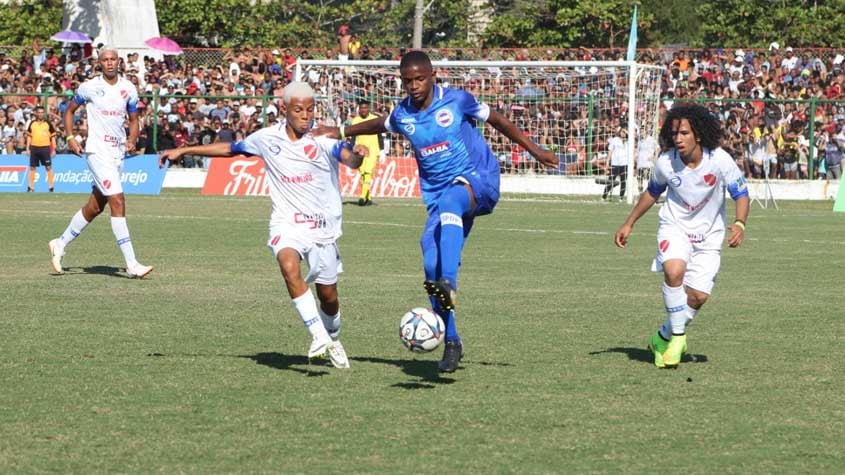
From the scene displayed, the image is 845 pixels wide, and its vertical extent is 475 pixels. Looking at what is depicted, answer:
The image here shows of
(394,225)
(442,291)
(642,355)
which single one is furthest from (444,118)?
(394,225)

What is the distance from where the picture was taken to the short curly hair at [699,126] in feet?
30.7

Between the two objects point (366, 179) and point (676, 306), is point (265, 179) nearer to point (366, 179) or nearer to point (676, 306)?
point (366, 179)

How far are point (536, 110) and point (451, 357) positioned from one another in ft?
83.6

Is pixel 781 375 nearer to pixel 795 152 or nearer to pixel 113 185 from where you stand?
pixel 113 185

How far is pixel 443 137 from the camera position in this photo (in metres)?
9.13

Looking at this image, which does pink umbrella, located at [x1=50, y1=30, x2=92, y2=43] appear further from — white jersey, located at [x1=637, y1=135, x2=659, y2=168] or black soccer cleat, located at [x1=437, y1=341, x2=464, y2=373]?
black soccer cleat, located at [x1=437, y1=341, x2=464, y2=373]

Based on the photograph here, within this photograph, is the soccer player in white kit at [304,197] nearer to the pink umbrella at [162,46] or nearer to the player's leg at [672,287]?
the player's leg at [672,287]

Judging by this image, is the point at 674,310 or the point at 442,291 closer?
the point at 442,291

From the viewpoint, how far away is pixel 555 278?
15.2 metres

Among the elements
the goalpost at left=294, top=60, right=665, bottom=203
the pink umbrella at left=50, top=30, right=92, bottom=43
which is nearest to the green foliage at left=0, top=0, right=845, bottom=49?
the pink umbrella at left=50, top=30, right=92, bottom=43

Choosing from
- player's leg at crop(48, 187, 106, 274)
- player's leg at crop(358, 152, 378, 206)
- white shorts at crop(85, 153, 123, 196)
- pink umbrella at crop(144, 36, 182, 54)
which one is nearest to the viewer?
white shorts at crop(85, 153, 123, 196)

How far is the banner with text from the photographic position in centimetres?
3284

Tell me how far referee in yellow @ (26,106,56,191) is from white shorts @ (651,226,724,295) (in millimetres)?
25444

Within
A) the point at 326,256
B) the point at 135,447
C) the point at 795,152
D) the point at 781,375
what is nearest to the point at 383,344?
the point at 326,256
